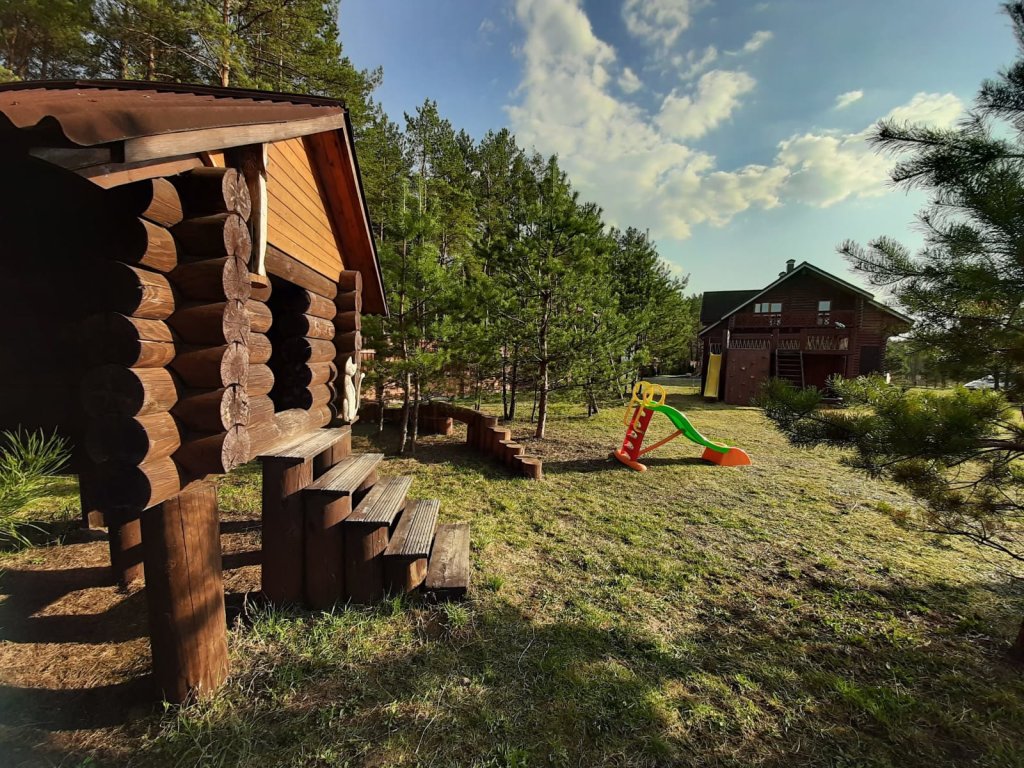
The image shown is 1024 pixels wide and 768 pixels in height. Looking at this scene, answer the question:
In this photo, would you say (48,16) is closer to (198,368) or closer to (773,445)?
(198,368)

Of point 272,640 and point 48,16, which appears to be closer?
point 272,640

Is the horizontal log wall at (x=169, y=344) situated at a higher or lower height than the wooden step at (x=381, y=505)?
higher

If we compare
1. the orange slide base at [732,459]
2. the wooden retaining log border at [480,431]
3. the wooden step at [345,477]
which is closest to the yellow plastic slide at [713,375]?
the orange slide base at [732,459]

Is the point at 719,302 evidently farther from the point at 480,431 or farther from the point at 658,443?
the point at 480,431

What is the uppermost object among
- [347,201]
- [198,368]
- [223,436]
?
[347,201]

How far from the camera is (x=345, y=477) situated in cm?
361

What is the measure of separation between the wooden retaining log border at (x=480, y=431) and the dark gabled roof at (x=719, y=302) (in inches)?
1007

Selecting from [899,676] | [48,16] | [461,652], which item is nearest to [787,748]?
[899,676]

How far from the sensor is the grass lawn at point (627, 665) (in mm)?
2213

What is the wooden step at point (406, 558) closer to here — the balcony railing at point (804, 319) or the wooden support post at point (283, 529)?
the wooden support post at point (283, 529)

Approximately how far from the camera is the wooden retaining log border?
24.0 ft

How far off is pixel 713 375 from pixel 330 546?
823 inches

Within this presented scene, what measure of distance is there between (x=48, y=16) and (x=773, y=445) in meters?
18.1

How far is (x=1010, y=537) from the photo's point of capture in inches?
196
